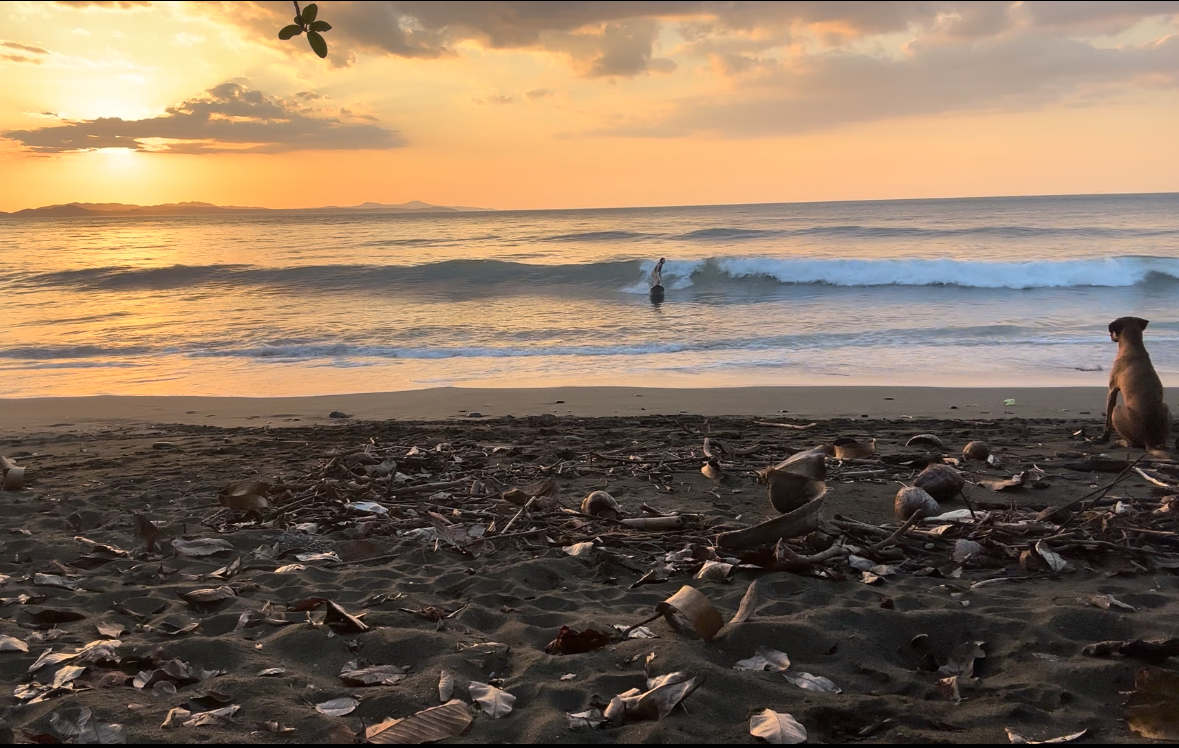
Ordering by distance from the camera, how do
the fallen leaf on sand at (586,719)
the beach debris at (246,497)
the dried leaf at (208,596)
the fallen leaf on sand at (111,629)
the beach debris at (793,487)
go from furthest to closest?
the beach debris at (246,497) → the beach debris at (793,487) → the dried leaf at (208,596) → the fallen leaf on sand at (111,629) → the fallen leaf on sand at (586,719)

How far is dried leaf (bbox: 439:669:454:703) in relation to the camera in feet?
7.70

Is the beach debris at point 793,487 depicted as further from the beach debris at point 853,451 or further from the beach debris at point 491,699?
the beach debris at point 491,699

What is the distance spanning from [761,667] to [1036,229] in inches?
1870

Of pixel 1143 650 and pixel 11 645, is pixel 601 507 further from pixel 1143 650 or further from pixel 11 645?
pixel 11 645

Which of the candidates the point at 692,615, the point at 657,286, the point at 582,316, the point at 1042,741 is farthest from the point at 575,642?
the point at 657,286

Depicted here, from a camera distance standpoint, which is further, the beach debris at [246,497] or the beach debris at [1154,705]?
the beach debris at [246,497]

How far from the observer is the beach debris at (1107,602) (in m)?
2.90

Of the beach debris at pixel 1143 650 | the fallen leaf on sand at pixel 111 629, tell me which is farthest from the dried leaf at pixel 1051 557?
the fallen leaf on sand at pixel 111 629

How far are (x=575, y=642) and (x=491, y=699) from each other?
0.43m

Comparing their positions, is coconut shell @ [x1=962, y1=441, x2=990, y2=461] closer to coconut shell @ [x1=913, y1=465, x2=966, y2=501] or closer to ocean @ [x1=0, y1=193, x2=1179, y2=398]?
coconut shell @ [x1=913, y1=465, x2=966, y2=501]

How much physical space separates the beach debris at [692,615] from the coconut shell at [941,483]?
7.09ft

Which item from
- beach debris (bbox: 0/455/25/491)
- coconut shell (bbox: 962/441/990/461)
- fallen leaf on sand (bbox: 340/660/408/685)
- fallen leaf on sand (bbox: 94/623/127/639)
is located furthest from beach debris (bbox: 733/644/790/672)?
beach debris (bbox: 0/455/25/491)

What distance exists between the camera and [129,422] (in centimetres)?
869

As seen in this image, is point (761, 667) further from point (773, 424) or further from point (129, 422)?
point (129, 422)
